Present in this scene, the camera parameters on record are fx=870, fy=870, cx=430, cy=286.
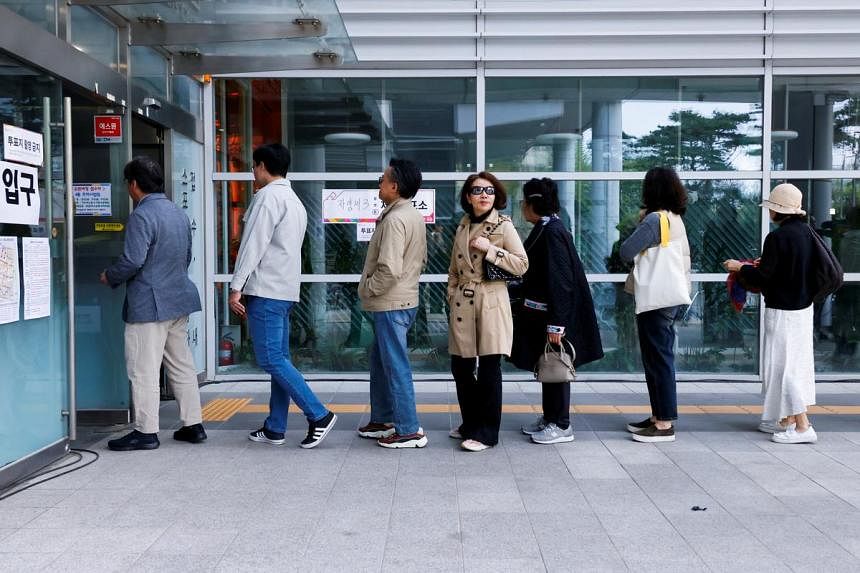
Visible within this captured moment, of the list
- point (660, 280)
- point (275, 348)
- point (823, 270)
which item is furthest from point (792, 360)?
point (275, 348)

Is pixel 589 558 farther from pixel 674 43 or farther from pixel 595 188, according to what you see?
pixel 674 43

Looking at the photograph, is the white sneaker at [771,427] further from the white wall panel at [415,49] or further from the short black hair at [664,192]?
the white wall panel at [415,49]

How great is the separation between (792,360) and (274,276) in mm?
3336

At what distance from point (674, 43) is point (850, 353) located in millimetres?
3286

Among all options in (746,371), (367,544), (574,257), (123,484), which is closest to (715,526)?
(367,544)

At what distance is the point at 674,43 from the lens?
7730 mm

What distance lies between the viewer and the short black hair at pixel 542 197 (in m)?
5.47

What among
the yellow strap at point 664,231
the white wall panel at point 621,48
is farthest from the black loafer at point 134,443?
the white wall panel at point 621,48

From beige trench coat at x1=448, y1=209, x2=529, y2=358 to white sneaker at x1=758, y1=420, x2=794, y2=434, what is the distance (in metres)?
1.96

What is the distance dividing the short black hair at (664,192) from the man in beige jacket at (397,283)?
4.97 ft

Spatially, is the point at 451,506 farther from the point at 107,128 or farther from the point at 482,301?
the point at 107,128

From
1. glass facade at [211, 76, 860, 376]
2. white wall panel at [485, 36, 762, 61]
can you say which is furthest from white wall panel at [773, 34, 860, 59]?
glass facade at [211, 76, 860, 376]

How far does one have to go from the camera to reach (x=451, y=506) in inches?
165

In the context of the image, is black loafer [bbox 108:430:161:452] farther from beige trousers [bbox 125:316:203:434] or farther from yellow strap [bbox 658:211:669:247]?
yellow strap [bbox 658:211:669:247]
